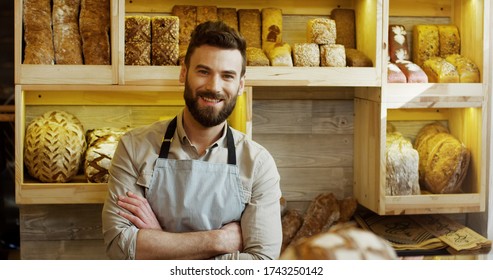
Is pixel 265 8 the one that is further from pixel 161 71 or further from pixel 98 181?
pixel 98 181

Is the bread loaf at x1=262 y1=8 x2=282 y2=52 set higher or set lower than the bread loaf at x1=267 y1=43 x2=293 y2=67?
higher

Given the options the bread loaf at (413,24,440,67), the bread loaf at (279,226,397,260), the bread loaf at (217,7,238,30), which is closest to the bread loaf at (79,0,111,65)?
the bread loaf at (217,7,238,30)

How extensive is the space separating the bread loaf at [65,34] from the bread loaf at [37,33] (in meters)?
0.03

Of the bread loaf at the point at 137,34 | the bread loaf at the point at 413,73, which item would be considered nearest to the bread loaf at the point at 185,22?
the bread loaf at the point at 137,34

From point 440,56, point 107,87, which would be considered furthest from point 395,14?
point 107,87

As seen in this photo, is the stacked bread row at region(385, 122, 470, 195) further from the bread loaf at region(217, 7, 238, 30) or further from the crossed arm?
the crossed arm

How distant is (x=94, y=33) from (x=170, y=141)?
64cm

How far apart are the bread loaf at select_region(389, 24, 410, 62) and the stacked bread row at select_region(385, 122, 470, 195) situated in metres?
0.30

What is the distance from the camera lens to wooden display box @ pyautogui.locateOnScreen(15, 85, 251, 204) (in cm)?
231

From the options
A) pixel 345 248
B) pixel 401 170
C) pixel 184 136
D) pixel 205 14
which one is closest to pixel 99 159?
pixel 184 136

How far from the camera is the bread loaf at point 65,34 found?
90.7 inches

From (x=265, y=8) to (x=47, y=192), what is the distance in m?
1.05

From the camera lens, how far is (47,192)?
91.1 inches

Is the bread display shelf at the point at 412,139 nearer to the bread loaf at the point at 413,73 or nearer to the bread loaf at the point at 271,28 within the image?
the bread loaf at the point at 413,73
